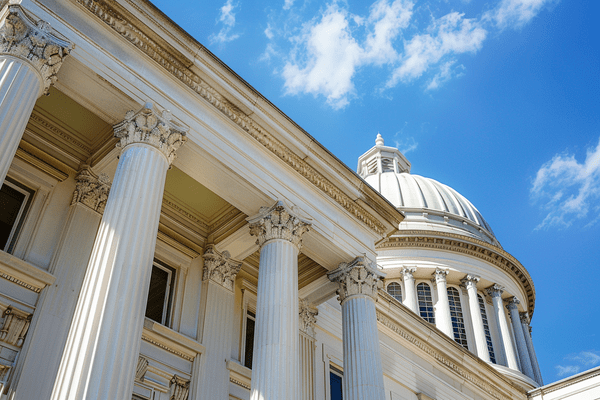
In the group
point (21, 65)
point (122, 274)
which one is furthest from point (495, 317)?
point (21, 65)

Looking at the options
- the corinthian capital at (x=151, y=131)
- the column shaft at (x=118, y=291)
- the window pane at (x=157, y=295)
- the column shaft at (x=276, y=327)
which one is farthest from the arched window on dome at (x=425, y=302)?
the column shaft at (x=118, y=291)

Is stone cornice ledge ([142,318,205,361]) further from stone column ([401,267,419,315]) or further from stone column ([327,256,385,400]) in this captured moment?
stone column ([401,267,419,315])

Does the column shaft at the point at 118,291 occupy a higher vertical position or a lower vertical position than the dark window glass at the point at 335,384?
lower

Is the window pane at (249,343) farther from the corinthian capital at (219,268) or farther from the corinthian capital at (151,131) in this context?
the corinthian capital at (151,131)

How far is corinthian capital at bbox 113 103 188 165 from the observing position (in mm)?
13781

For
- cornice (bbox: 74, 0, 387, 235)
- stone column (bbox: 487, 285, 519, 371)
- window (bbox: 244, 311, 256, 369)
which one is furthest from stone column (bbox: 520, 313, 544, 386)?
window (bbox: 244, 311, 256, 369)

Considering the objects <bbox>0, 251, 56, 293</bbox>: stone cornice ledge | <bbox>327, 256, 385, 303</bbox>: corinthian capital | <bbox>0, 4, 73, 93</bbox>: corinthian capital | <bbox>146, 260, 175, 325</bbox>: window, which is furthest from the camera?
<bbox>327, 256, 385, 303</bbox>: corinthian capital

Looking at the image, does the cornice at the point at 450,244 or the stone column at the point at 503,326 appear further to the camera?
the cornice at the point at 450,244

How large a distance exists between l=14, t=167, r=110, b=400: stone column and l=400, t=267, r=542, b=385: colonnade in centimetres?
2778

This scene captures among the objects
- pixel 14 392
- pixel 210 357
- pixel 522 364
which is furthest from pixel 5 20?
pixel 522 364

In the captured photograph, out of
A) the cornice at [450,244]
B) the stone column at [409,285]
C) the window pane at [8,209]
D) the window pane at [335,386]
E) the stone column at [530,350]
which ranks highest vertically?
the cornice at [450,244]

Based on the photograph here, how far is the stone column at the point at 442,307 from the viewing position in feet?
128

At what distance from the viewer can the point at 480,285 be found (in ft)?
138

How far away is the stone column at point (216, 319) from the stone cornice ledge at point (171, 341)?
1.22 feet
